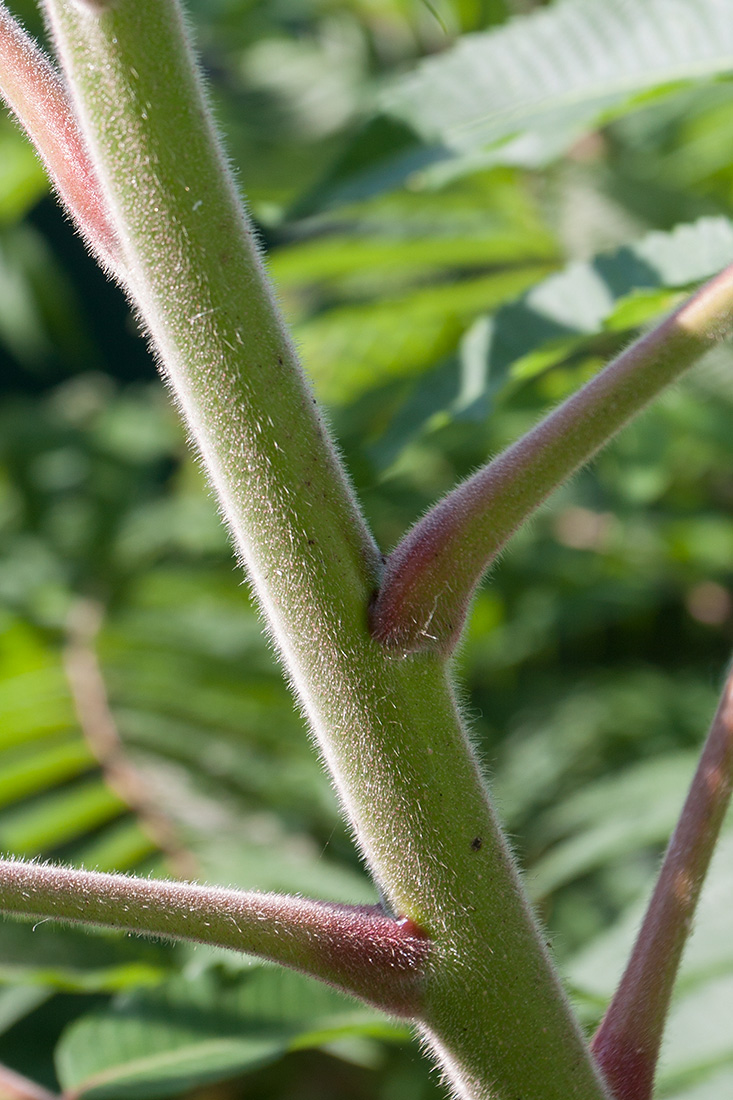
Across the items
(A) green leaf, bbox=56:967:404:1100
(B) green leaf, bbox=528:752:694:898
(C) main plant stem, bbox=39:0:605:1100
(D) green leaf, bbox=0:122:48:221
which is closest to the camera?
(C) main plant stem, bbox=39:0:605:1100

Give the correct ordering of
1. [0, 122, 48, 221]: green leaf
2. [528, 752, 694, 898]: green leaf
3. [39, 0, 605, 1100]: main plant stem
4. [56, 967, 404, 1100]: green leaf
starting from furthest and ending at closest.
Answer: [0, 122, 48, 221]: green leaf < [528, 752, 694, 898]: green leaf < [56, 967, 404, 1100]: green leaf < [39, 0, 605, 1100]: main plant stem

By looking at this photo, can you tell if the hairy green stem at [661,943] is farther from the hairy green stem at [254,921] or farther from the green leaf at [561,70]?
the green leaf at [561,70]

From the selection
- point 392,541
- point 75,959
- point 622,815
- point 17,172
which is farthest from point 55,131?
point 392,541

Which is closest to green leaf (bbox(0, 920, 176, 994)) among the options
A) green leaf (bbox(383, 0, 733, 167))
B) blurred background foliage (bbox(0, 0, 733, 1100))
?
blurred background foliage (bbox(0, 0, 733, 1100))

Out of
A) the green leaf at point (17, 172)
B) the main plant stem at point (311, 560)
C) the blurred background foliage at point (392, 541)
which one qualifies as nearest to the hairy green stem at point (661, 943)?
the main plant stem at point (311, 560)

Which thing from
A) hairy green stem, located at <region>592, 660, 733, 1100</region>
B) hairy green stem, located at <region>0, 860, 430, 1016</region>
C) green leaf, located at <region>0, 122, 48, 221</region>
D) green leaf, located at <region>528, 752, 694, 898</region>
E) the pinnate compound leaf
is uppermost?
green leaf, located at <region>0, 122, 48, 221</region>

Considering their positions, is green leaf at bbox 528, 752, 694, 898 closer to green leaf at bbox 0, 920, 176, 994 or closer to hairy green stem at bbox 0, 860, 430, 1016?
green leaf at bbox 0, 920, 176, 994

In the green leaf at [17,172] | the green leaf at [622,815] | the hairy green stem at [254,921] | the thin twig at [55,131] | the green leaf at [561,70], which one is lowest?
the green leaf at [622,815]

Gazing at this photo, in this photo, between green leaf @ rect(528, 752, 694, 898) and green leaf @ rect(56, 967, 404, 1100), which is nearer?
green leaf @ rect(56, 967, 404, 1100)
